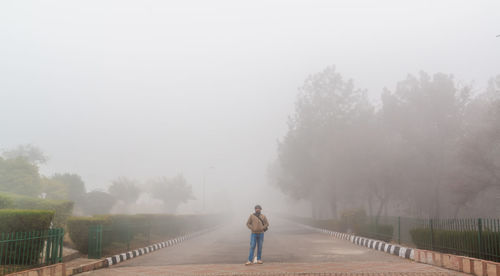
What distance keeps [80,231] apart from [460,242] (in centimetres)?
1205

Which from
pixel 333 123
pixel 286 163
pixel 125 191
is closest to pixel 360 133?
pixel 333 123

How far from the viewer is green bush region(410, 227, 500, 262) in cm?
1075

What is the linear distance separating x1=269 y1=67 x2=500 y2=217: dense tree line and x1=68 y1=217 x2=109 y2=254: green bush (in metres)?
21.3

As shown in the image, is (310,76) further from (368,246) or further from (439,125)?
(368,246)

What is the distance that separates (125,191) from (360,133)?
2487 inches

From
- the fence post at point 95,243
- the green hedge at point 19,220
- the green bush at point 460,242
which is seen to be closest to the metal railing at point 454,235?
the green bush at point 460,242

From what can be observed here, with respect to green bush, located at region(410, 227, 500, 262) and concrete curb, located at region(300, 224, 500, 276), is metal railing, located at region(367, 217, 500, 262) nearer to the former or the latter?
green bush, located at region(410, 227, 500, 262)

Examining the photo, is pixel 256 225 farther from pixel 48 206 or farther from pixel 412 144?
pixel 412 144

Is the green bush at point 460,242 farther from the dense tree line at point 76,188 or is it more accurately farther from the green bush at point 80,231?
the dense tree line at point 76,188

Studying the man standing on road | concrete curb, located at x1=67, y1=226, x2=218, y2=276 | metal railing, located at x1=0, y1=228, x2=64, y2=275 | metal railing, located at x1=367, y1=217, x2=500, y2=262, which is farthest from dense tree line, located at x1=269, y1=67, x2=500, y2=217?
metal railing, located at x1=0, y1=228, x2=64, y2=275

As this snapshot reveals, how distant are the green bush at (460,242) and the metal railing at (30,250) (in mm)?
10871

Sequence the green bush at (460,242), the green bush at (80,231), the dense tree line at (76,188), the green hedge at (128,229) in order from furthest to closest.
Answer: the dense tree line at (76,188) < the green hedge at (128,229) < the green bush at (80,231) < the green bush at (460,242)

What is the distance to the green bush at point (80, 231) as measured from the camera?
14.7m

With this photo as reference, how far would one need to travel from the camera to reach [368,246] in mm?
18969
